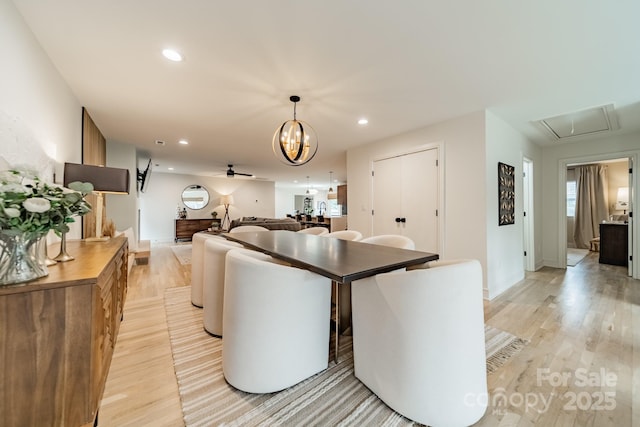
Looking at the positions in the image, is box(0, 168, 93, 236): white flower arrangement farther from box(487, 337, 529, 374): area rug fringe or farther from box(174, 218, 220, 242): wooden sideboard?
box(174, 218, 220, 242): wooden sideboard

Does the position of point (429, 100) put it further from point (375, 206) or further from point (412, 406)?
point (412, 406)

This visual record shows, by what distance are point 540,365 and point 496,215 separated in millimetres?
1971

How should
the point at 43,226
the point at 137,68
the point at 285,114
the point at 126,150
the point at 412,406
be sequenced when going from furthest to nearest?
the point at 126,150, the point at 285,114, the point at 137,68, the point at 412,406, the point at 43,226

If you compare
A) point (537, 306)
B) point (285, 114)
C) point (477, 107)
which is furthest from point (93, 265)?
point (537, 306)

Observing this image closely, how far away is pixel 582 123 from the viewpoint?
11.8 ft

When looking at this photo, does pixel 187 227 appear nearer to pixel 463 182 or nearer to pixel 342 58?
pixel 342 58

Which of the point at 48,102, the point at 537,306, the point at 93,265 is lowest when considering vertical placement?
the point at 537,306

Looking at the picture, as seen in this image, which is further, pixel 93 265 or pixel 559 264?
pixel 559 264

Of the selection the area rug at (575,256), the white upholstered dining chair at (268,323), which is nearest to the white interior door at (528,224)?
the area rug at (575,256)

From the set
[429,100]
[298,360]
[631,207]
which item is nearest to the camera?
[298,360]

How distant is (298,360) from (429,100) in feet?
9.40

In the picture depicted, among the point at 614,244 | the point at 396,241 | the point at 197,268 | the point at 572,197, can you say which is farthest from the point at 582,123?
the point at 197,268

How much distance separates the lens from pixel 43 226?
1.05 metres

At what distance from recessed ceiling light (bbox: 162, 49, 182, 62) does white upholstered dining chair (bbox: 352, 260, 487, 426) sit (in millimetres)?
2293
